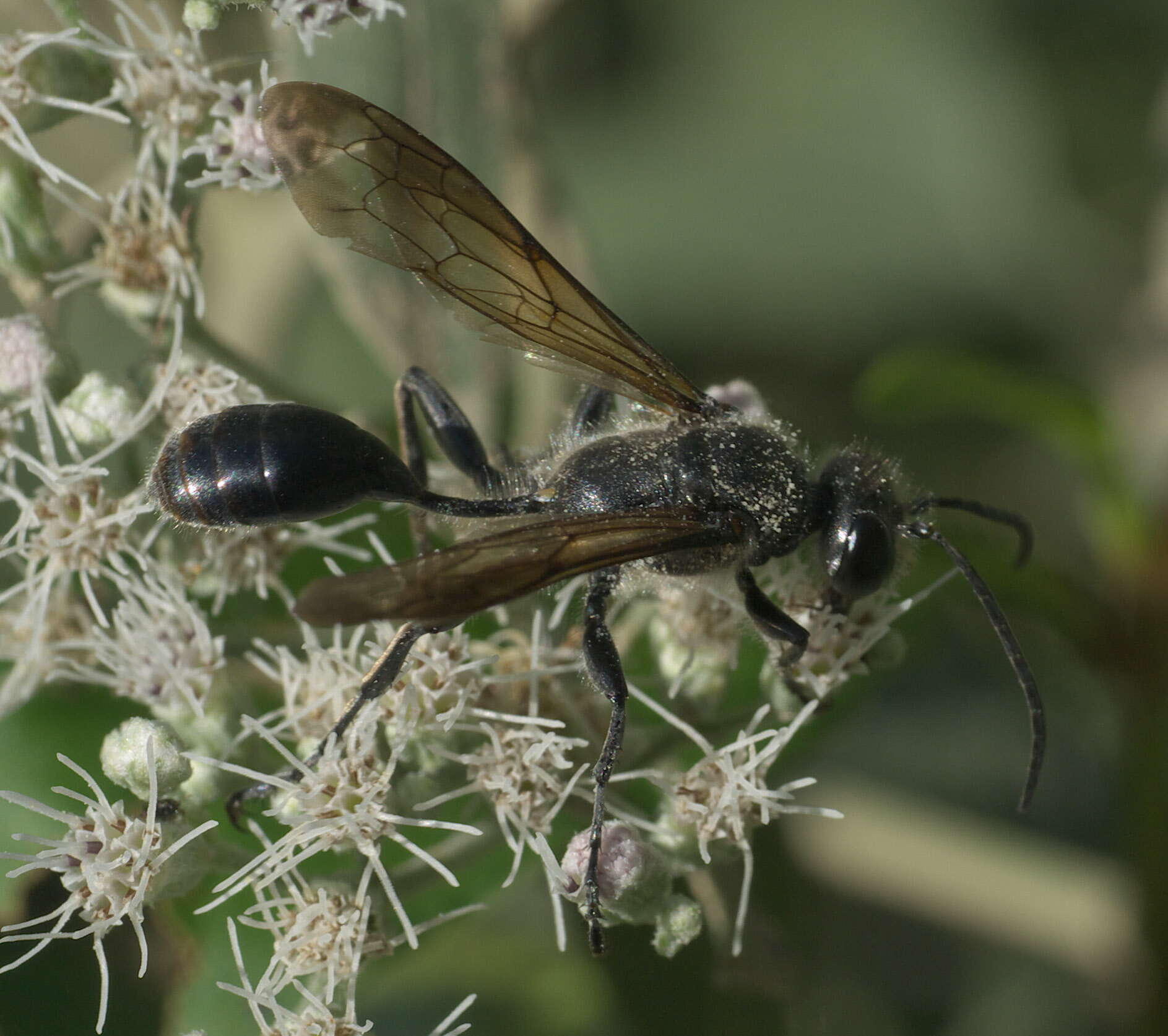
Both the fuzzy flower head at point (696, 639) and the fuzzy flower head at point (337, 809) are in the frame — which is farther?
the fuzzy flower head at point (696, 639)

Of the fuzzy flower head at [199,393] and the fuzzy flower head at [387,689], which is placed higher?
the fuzzy flower head at [199,393]

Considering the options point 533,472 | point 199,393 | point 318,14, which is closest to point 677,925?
point 533,472

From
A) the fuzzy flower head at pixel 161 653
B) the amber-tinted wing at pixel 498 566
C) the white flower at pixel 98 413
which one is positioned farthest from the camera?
the white flower at pixel 98 413

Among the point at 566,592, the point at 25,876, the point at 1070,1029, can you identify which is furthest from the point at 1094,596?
the point at 25,876

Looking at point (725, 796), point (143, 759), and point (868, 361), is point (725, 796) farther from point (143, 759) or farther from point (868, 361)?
point (868, 361)

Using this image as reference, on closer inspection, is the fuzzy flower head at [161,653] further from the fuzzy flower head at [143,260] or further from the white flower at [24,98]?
the white flower at [24,98]

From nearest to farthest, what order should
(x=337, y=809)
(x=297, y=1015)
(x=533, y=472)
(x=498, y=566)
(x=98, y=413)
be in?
(x=498, y=566) < (x=297, y=1015) < (x=337, y=809) < (x=98, y=413) < (x=533, y=472)

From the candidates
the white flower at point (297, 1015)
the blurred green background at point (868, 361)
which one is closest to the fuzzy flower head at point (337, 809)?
the white flower at point (297, 1015)
